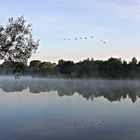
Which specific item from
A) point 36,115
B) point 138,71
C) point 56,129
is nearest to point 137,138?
point 56,129

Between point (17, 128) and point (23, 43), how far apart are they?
11.8 meters

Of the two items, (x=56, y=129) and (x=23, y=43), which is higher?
(x=23, y=43)

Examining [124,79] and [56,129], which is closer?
[56,129]

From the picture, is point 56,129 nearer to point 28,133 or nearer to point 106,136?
point 28,133

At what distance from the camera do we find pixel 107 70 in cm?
17788

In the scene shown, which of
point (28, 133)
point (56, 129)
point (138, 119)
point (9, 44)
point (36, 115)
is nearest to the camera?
point (9, 44)

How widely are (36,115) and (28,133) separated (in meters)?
12.1

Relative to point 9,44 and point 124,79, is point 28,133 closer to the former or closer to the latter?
point 9,44

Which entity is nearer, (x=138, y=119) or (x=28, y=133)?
(x=28, y=133)

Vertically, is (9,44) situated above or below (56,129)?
above

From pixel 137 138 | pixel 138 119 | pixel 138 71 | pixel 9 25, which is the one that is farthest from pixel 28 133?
pixel 138 71

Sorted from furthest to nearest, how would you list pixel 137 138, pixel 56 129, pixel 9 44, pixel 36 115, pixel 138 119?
1. pixel 36 115
2. pixel 138 119
3. pixel 56 129
4. pixel 137 138
5. pixel 9 44

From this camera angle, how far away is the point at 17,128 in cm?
3203

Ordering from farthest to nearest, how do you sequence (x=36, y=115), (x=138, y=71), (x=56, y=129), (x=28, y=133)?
1. (x=138, y=71)
2. (x=36, y=115)
3. (x=56, y=129)
4. (x=28, y=133)
